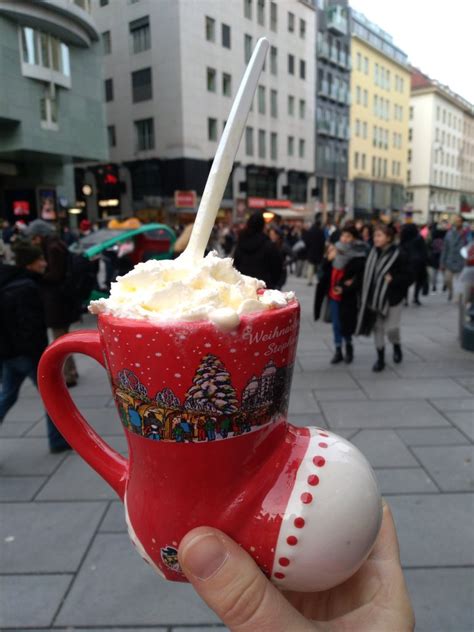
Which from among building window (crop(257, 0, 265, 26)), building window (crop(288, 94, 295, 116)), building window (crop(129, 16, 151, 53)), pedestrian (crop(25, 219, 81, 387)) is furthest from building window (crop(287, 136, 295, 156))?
building window (crop(257, 0, 265, 26))

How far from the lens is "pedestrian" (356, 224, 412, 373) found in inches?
191

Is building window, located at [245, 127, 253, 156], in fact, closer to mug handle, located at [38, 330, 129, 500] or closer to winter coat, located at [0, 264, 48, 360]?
winter coat, located at [0, 264, 48, 360]

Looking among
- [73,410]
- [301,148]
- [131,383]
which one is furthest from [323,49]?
[131,383]

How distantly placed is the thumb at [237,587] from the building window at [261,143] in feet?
95.4

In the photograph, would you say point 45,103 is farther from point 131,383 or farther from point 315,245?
point 131,383

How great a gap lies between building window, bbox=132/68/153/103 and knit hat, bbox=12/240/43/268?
1256 centimetres

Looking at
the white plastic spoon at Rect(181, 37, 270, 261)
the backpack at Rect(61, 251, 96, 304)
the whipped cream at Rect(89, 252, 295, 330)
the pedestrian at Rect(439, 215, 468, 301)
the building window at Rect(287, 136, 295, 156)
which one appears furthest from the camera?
the building window at Rect(287, 136, 295, 156)

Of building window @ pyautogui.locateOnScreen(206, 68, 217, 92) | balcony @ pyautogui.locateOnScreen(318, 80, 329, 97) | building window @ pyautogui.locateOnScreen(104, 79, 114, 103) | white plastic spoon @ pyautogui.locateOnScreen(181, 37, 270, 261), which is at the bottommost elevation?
white plastic spoon @ pyautogui.locateOnScreen(181, 37, 270, 261)

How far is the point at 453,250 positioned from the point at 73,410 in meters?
8.77

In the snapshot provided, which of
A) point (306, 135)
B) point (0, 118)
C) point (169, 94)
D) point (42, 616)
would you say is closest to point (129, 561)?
point (42, 616)

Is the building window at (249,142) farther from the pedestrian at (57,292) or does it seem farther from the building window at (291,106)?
the pedestrian at (57,292)

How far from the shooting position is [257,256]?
4.84 metres

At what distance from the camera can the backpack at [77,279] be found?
4496 millimetres

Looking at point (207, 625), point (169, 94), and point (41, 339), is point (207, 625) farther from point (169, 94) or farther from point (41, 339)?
point (169, 94)
